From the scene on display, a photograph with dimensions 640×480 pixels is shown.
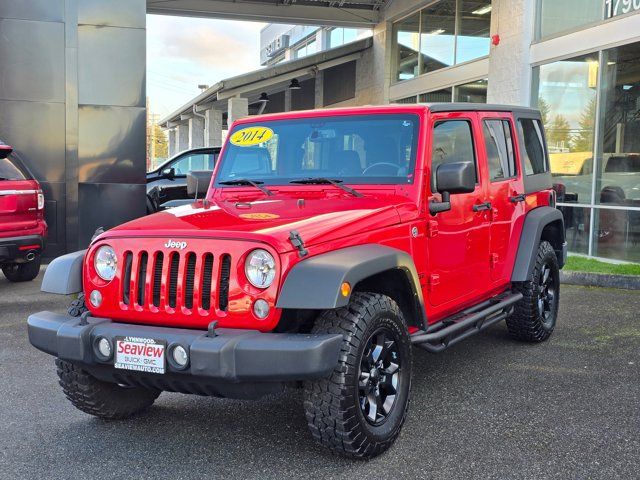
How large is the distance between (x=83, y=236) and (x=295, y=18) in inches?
382

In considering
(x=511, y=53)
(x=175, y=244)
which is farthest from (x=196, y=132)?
(x=175, y=244)

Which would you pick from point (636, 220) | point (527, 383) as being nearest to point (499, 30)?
point (636, 220)

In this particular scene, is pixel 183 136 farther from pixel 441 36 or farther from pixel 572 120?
pixel 572 120

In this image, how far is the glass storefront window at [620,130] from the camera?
955 cm

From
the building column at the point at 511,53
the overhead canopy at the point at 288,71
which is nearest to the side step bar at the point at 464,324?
the building column at the point at 511,53

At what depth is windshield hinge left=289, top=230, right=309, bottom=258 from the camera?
3.21 meters

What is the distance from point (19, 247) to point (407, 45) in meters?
11.8

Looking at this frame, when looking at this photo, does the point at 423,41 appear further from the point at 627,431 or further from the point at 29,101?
the point at 627,431

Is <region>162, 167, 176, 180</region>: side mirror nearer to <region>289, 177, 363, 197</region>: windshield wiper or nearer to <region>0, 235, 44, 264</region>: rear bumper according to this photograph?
<region>0, 235, 44, 264</region>: rear bumper

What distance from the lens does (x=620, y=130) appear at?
9.82 metres

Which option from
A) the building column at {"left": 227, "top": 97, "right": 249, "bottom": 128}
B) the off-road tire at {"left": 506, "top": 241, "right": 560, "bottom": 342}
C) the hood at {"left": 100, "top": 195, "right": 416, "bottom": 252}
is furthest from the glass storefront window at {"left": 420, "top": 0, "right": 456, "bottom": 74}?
the hood at {"left": 100, "top": 195, "right": 416, "bottom": 252}

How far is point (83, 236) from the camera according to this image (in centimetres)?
1001

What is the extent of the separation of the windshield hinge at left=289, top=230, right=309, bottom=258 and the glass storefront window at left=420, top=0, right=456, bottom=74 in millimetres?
12194

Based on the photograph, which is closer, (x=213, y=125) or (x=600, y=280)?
(x=600, y=280)
